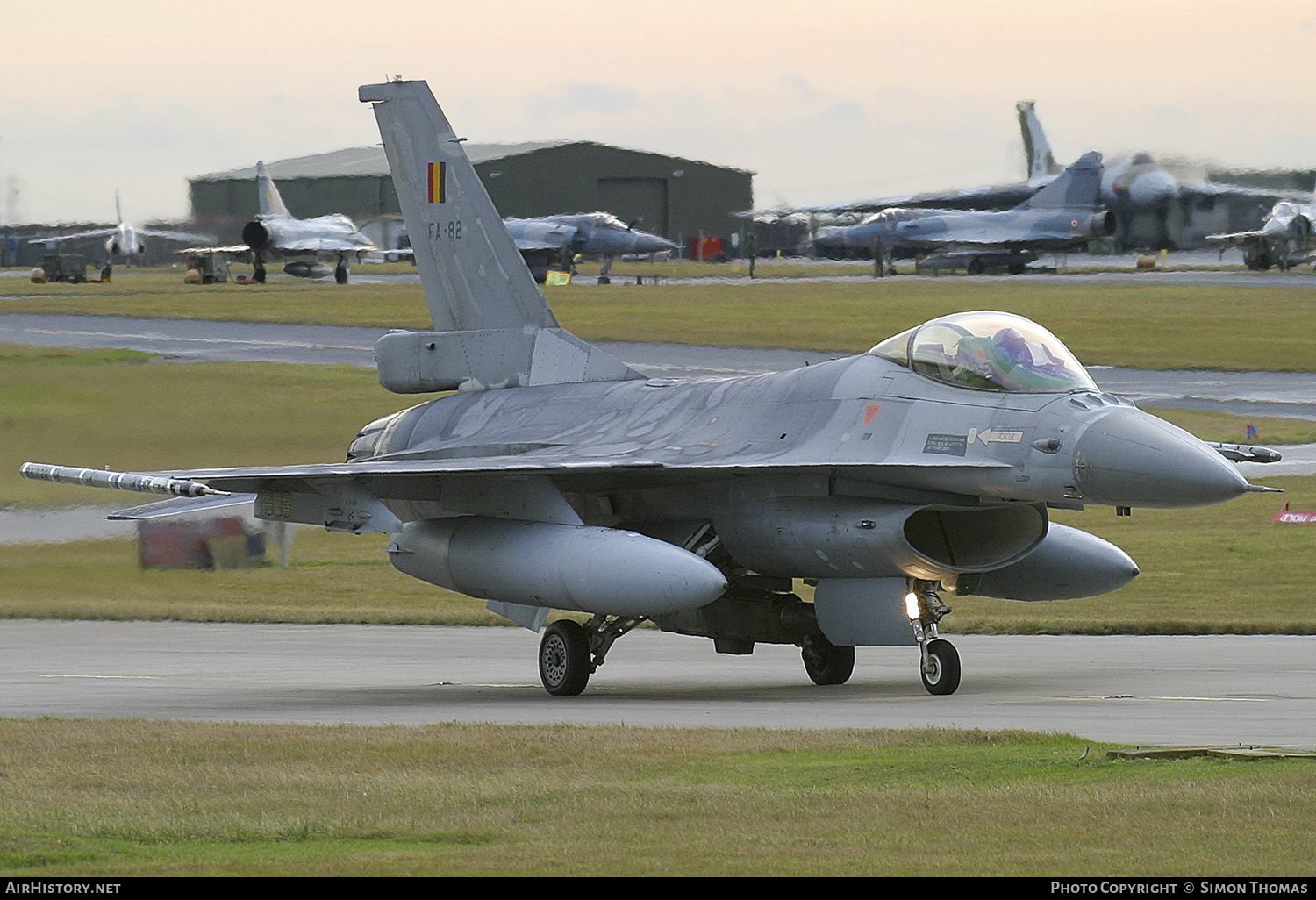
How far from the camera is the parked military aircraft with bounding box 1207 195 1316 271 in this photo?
5455cm

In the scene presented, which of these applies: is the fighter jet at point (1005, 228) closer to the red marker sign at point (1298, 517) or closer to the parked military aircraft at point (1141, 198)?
the parked military aircraft at point (1141, 198)

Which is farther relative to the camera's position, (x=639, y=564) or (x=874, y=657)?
(x=874, y=657)

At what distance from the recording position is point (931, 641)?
47.0 ft

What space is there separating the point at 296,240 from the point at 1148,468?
5078 centimetres

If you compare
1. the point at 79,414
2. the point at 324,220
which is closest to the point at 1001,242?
the point at 324,220

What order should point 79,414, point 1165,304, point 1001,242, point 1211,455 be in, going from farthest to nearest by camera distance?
point 1001,242, point 1165,304, point 79,414, point 1211,455

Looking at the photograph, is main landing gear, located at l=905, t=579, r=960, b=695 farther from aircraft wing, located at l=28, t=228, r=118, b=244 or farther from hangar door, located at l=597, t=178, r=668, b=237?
hangar door, located at l=597, t=178, r=668, b=237

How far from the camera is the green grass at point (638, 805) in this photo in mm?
7180

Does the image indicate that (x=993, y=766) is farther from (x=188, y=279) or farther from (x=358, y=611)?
(x=188, y=279)

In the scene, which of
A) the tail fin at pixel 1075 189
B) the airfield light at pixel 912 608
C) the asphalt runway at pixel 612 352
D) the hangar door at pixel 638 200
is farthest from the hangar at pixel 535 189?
the airfield light at pixel 912 608

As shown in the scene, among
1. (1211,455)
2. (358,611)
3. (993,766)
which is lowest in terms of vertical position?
(358,611)

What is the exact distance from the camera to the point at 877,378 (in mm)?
14617

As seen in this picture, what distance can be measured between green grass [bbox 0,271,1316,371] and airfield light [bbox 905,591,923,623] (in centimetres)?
2834

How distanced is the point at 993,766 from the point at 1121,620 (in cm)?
1139
